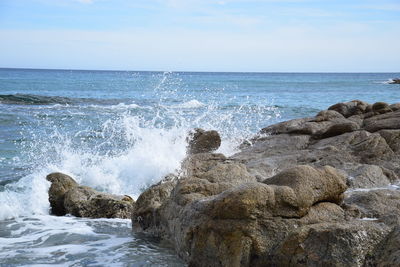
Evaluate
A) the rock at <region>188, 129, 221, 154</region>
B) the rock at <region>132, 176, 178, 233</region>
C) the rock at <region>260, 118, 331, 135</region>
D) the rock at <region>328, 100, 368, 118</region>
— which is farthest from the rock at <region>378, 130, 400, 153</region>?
the rock at <region>132, 176, 178, 233</region>

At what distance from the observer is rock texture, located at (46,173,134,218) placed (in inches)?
314

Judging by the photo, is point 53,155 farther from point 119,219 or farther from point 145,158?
point 119,219

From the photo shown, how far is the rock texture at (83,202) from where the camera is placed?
314 inches

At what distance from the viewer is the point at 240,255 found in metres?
4.98

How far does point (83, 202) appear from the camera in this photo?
8141 mm

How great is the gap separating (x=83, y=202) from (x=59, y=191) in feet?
2.22

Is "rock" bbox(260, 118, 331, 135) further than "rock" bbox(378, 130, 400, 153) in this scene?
Yes

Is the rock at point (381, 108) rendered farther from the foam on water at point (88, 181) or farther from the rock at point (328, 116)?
the foam on water at point (88, 181)

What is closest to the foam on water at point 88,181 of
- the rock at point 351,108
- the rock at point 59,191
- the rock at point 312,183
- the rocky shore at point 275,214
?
the rock at point 59,191

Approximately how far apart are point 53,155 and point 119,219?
→ 208 inches

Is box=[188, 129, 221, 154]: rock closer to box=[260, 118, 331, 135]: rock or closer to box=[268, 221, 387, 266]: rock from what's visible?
box=[260, 118, 331, 135]: rock

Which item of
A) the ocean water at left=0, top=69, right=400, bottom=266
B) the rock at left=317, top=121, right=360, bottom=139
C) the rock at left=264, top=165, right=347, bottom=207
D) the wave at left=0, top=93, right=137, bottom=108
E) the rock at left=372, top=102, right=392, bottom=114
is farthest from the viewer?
the wave at left=0, top=93, right=137, bottom=108

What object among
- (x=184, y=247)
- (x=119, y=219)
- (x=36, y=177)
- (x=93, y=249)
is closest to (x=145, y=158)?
(x=36, y=177)

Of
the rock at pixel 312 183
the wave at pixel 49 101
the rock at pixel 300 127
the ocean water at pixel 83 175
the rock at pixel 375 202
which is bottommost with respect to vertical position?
the wave at pixel 49 101
